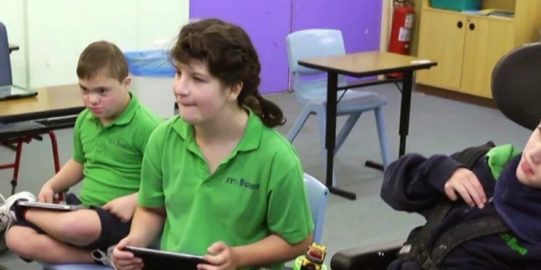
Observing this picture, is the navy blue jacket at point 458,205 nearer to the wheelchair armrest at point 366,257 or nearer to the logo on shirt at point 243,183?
the wheelchair armrest at point 366,257

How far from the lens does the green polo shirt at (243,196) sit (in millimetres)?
1845

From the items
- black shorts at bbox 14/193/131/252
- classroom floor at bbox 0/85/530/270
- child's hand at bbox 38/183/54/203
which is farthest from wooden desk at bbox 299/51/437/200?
black shorts at bbox 14/193/131/252

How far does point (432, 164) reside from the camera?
1.68m

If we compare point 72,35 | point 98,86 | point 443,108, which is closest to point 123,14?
point 72,35

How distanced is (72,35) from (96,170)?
2.88 metres

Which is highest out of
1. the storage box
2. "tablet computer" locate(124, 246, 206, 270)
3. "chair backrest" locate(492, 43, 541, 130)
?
"chair backrest" locate(492, 43, 541, 130)

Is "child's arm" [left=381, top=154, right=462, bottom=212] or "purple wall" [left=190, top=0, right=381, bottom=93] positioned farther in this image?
"purple wall" [left=190, top=0, right=381, bottom=93]

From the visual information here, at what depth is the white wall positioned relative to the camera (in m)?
4.93

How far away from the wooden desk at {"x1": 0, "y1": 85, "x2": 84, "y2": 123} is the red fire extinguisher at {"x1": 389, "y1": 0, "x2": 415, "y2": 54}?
13.3ft

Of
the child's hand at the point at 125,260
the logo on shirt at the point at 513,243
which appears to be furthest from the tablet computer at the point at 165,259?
the logo on shirt at the point at 513,243

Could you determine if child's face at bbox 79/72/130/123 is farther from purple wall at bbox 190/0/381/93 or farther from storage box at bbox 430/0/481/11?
storage box at bbox 430/0/481/11

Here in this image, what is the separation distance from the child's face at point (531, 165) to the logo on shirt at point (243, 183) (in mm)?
582

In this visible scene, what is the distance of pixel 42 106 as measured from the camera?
2891mm

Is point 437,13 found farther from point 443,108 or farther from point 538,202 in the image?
point 538,202
